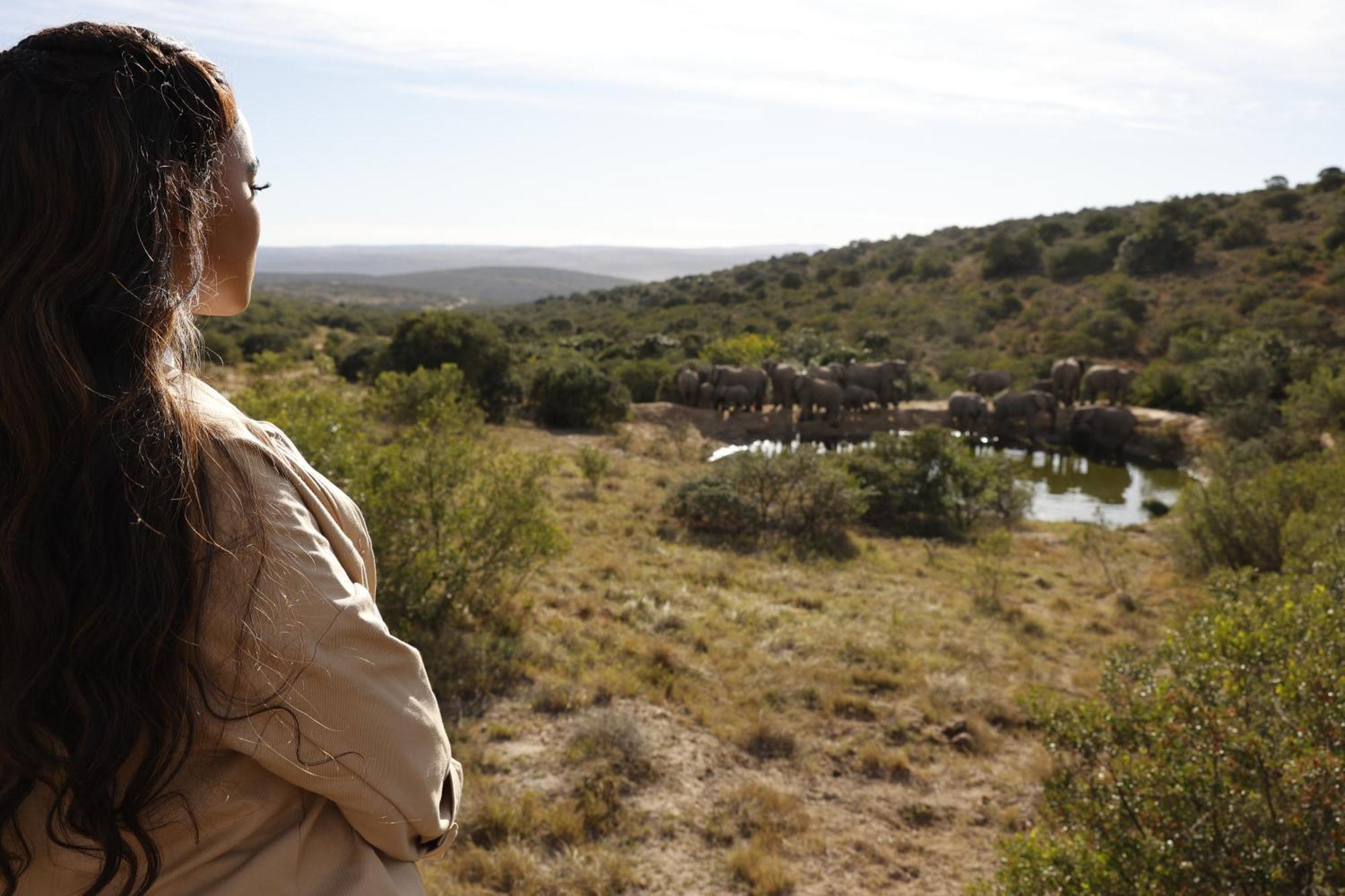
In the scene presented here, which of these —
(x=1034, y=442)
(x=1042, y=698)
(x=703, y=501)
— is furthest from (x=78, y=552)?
(x=1034, y=442)

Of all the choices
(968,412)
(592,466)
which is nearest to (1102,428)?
(968,412)

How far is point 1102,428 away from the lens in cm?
2222

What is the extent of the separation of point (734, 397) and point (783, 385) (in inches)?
51.2

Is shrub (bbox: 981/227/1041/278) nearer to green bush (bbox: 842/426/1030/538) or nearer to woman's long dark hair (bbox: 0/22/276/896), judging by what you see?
green bush (bbox: 842/426/1030/538)

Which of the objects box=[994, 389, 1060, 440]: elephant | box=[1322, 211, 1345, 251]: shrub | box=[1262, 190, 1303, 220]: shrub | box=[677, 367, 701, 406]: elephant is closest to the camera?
box=[994, 389, 1060, 440]: elephant

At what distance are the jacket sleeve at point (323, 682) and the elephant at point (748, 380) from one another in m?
22.3

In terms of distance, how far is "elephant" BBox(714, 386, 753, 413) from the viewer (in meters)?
23.1

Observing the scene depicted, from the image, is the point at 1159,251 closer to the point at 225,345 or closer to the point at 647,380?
the point at 647,380

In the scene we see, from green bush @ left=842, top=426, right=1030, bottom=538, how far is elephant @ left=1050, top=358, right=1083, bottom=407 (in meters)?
10.3

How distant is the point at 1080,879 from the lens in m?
3.41

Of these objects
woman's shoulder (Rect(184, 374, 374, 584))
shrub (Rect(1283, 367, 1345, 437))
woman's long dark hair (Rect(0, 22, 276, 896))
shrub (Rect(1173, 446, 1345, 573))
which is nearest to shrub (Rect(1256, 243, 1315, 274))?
shrub (Rect(1283, 367, 1345, 437))

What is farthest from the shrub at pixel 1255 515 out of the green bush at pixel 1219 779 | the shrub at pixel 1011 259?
the shrub at pixel 1011 259

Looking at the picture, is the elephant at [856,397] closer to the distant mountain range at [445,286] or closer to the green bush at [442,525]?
the green bush at [442,525]

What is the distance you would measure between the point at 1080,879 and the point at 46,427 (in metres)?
3.70
